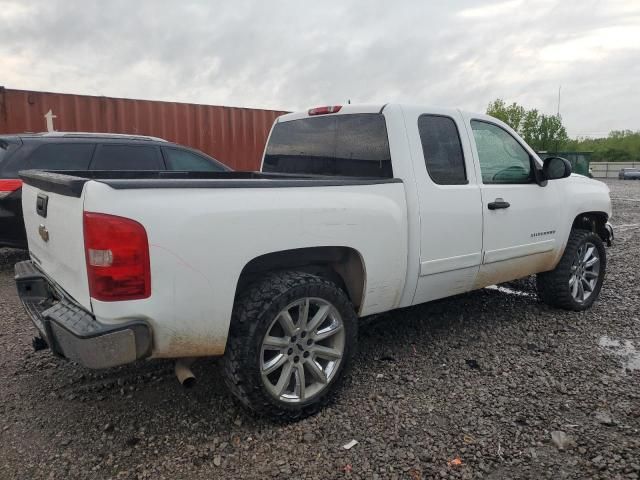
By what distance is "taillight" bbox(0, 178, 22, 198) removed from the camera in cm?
534

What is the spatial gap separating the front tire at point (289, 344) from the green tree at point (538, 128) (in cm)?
5113

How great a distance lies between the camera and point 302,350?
2814mm

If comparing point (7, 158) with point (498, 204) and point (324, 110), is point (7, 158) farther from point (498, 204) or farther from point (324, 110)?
point (498, 204)

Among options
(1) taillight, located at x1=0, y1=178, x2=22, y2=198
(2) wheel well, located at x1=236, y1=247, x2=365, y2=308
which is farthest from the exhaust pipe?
(1) taillight, located at x1=0, y1=178, x2=22, y2=198

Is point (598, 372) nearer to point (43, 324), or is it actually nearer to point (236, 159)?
point (43, 324)

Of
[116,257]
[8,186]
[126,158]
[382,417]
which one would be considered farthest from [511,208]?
[8,186]

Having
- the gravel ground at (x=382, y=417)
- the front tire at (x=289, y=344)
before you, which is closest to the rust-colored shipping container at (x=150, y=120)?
the gravel ground at (x=382, y=417)

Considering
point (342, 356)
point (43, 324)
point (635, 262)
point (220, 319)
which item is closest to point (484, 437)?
point (342, 356)

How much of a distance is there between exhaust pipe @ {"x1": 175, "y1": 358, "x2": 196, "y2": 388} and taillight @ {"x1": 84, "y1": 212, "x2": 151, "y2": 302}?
54cm

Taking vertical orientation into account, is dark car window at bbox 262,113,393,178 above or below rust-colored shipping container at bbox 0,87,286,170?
below

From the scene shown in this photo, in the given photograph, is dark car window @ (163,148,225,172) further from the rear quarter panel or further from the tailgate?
the rear quarter panel

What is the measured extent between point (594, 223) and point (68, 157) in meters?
5.68

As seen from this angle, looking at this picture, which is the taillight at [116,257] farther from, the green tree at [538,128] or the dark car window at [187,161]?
the green tree at [538,128]

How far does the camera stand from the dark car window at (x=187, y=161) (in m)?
6.59
